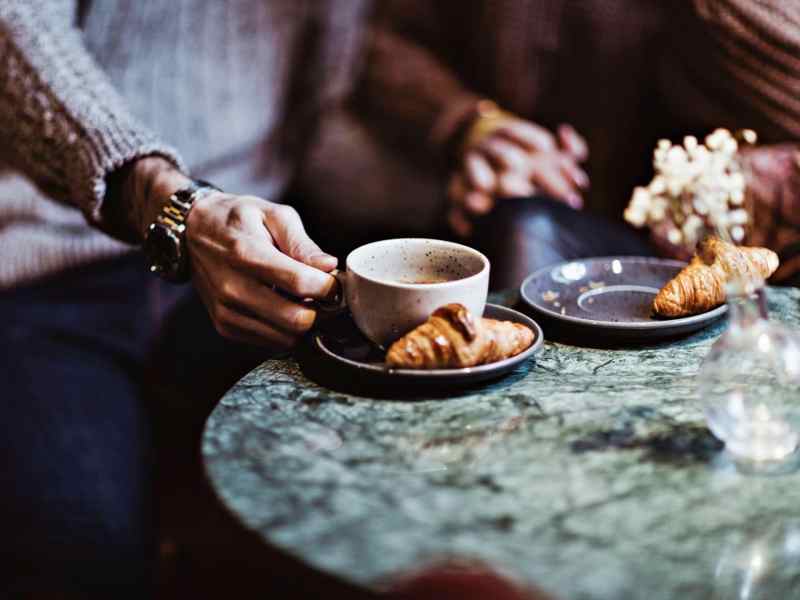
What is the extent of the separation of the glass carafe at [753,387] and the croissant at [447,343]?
189 millimetres

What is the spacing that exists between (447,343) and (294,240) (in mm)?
237

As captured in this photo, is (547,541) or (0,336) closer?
(547,541)

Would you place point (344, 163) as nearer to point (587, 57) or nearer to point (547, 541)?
point (587, 57)

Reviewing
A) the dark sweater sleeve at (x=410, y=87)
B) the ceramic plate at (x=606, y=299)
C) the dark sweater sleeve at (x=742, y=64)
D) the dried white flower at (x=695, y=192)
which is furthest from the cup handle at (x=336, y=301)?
the dark sweater sleeve at (x=410, y=87)

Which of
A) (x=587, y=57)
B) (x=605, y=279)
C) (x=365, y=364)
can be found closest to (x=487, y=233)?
(x=605, y=279)

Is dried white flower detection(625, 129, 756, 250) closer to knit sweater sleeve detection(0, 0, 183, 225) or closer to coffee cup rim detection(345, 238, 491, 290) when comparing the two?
coffee cup rim detection(345, 238, 491, 290)

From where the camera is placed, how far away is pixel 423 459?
713 mm

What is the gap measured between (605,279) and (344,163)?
1.29 meters

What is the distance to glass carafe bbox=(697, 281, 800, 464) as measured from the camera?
696mm

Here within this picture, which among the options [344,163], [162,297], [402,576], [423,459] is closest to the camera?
[402,576]

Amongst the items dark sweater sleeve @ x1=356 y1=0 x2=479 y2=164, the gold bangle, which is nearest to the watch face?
the gold bangle

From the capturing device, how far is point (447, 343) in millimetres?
773

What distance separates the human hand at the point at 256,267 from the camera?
0.89m

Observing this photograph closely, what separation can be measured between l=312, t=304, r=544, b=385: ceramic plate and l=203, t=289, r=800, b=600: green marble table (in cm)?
3
